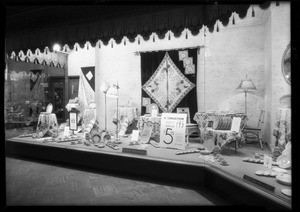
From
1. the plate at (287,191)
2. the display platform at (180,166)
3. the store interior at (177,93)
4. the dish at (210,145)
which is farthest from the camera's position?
the dish at (210,145)

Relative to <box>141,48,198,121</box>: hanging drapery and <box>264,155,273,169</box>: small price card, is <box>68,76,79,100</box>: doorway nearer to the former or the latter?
<box>141,48,198,121</box>: hanging drapery

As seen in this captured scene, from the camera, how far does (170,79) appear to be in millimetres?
7320

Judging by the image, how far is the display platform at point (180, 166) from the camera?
8.46 ft

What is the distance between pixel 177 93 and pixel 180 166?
397 centimetres

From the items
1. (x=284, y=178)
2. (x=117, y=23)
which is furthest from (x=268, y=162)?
(x=117, y=23)

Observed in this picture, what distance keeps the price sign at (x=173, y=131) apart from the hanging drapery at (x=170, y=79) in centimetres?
271

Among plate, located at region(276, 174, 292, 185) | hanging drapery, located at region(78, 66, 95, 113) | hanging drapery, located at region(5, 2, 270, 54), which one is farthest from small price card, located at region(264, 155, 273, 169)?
hanging drapery, located at region(78, 66, 95, 113)

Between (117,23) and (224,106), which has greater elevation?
(117,23)

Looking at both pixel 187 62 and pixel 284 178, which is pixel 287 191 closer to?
pixel 284 178

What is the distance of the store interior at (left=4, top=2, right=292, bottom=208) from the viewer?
364 cm

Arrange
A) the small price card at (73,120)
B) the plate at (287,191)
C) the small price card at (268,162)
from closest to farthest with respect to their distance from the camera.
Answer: the plate at (287,191) → the small price card at (268,162) → the small price card at (73,120)

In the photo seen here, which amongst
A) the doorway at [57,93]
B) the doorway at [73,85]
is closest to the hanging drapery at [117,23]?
the doorway at [73,85]

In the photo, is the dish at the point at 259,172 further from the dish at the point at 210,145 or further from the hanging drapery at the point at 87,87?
the hanging drapery at the point at 87,87

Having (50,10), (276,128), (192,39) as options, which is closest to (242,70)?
(192,39)
